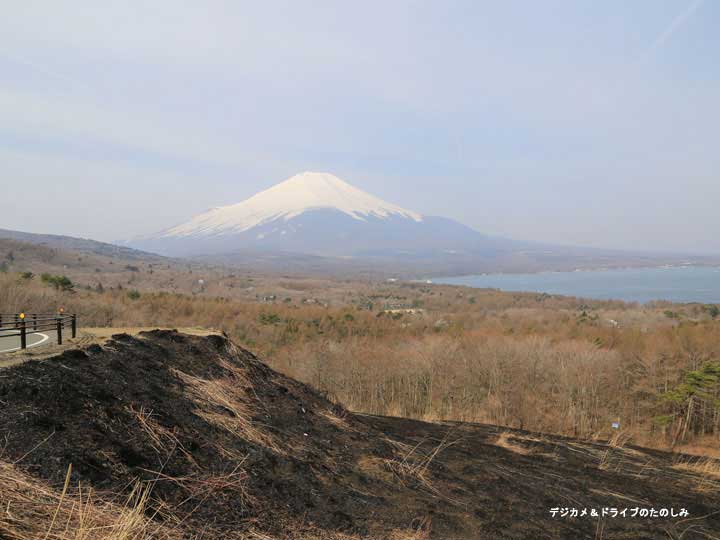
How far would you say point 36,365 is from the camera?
7234 millimetres

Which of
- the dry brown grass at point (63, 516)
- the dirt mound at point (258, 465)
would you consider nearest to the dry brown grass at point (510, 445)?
the dirt mound at point (258, 465)

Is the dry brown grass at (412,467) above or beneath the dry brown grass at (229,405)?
beneath

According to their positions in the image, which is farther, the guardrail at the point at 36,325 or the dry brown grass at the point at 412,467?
the guardrail at the point at 36,325

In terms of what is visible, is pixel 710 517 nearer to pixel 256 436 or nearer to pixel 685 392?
pixel 256 436

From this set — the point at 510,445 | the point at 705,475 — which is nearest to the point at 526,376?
the point at 510,445

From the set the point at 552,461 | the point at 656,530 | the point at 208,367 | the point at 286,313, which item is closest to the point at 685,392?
the point at 552,461

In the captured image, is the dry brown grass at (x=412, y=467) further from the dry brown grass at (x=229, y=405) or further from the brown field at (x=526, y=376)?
the brown field at (x=526, y=376)

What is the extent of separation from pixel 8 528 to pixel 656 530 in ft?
32.9

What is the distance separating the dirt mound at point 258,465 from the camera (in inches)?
209

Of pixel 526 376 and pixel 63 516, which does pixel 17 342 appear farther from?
pixel 526 376

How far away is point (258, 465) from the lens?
7.20 meters

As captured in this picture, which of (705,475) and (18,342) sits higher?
(18,342)

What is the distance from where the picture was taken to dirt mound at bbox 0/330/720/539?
530 centimetres

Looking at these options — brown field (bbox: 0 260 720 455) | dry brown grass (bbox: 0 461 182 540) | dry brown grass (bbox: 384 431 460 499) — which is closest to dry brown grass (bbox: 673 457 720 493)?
dry brown grass (bbox: 384 431 460 499)
